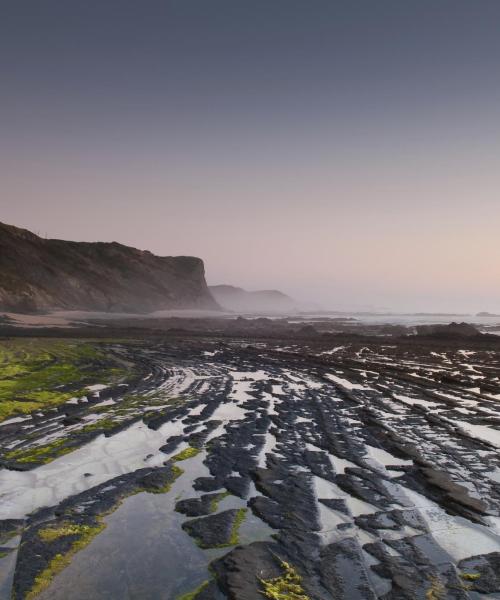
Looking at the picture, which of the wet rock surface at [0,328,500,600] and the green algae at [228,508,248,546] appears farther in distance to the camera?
the green algae at [228,508,248,546]

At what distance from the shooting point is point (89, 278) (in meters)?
100

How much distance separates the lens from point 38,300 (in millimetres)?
74375

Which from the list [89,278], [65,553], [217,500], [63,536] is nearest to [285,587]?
[217,500]

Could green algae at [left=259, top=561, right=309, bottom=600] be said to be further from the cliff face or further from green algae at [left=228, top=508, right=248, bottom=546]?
the cliff face

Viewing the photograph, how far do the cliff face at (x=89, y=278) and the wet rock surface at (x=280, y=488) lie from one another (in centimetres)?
6358

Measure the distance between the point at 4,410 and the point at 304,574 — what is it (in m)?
11.0

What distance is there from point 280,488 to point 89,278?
101 meters

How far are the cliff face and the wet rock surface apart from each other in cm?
6358

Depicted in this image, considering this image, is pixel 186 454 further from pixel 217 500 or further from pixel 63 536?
pixel 63 536

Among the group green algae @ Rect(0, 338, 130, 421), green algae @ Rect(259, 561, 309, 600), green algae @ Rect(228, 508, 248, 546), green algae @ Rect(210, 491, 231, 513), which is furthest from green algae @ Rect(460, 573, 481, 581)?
green algae @ Rect(0, 338, 130, 421)

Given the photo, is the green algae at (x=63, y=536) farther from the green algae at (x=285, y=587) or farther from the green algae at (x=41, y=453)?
the green algae at (x=41, y=453)

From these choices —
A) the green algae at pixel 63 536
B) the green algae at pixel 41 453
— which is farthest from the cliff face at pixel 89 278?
the green algae at pixel 63 536

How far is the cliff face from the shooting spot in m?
76.3

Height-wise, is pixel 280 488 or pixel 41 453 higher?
pixel 280 488
